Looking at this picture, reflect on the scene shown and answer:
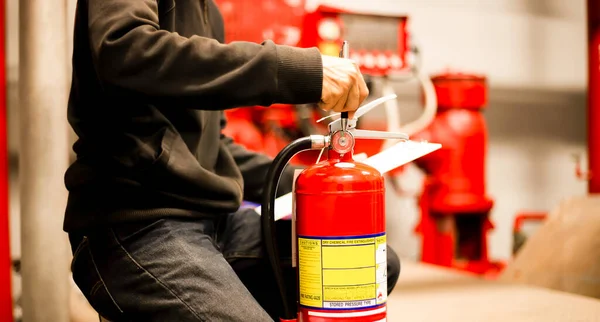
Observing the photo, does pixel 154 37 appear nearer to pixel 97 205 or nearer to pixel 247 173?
pixel 97 205

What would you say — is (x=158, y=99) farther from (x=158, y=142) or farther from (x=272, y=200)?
(x=272, y=200)

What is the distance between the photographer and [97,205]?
0.99 meters

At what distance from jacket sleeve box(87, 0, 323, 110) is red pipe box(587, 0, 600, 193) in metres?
2.01

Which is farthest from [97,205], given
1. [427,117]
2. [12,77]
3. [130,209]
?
[427,117]

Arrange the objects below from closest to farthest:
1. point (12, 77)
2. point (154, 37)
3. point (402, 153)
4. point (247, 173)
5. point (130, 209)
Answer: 1. point (154, 37)
2. point (130, 209)
3. point (402, 153)
4. point (247, 173)
5. point (12, 77)

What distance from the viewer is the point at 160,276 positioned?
3.10 ft

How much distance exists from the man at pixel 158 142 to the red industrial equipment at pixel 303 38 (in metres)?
1.18

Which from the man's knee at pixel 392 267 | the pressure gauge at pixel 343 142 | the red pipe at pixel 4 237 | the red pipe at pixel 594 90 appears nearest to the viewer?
the pressure gauge at pixel 343 142

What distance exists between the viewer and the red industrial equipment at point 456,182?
259 cm

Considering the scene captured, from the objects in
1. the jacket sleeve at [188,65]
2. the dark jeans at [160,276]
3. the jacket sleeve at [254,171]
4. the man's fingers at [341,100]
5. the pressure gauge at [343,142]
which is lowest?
the dark jeans at [160,276]

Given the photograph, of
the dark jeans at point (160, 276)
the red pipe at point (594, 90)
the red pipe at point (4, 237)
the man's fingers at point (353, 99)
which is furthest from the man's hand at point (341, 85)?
the red pipe at point (594, 90)

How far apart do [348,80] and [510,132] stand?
281 centimetres

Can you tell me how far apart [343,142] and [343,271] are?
22cm

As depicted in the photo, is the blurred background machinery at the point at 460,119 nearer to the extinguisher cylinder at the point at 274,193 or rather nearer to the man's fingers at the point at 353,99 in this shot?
the extinguisher cylinder at the point at 274,193
